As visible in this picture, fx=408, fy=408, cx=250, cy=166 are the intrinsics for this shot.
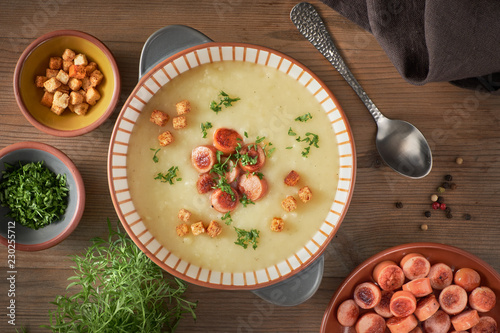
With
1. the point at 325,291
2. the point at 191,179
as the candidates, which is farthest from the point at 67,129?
the point at 325,291

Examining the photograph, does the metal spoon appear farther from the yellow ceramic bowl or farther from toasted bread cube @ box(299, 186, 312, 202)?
the yellow ceramic bowl

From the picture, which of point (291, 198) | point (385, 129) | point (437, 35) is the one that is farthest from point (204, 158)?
point (437, 35)

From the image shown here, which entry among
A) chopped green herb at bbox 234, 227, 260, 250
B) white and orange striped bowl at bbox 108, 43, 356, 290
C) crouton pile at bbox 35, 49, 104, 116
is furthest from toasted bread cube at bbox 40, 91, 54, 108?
chopped green herb at bbox 234, 227, 260, 250

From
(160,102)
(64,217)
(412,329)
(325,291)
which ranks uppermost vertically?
(160,102)

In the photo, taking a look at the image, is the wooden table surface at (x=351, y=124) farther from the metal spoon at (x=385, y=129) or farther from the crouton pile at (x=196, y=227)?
the crouton pile at (x=196, y=227)

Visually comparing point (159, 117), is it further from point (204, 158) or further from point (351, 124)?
point (351, 124)

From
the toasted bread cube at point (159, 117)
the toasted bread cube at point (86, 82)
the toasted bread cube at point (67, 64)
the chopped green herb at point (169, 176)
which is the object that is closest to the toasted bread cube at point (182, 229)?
the chopped green herb at point (169, 176)

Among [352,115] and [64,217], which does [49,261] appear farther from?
[352,115]
